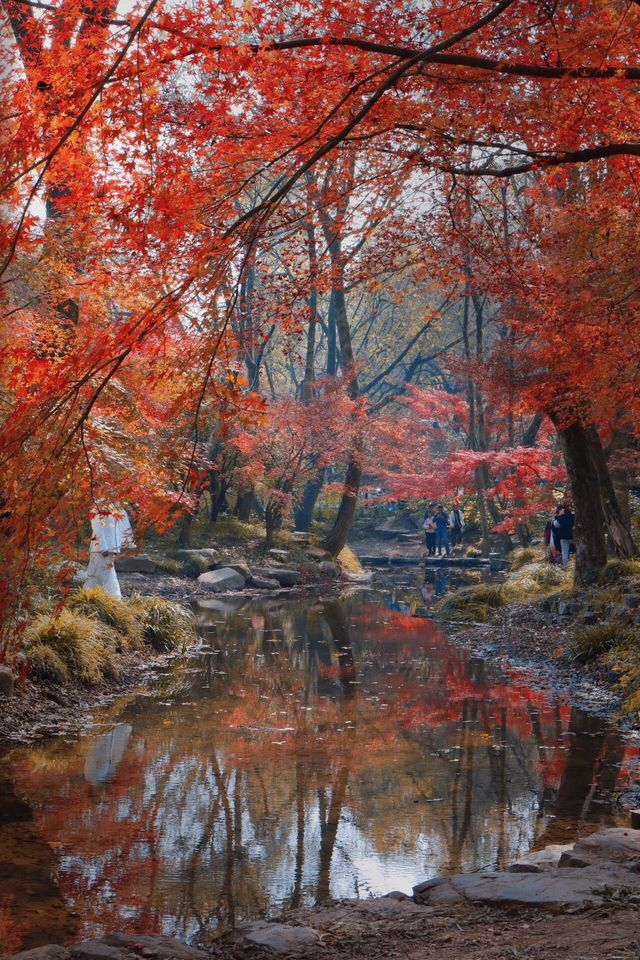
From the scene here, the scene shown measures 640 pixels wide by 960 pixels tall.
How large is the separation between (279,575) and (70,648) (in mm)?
13355

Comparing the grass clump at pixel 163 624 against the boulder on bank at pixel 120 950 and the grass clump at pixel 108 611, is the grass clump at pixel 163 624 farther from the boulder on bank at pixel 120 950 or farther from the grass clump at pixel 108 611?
the boulder on bank at pixel 120 950

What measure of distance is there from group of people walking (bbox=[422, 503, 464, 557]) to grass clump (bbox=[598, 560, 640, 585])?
50.7 ft

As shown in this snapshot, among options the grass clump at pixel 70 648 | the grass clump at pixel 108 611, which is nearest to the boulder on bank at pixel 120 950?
the grass clump at pixel 70 648

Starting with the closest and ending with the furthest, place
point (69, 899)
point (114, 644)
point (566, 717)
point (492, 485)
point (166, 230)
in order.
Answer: point (69, 899), point (166, 230), point (566, 717), point (114, 644), point (492, 485)

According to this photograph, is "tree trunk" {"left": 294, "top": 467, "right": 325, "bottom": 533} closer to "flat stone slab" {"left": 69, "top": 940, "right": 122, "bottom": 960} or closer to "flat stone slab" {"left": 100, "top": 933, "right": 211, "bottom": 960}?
"flat stone slab" {"left": 100, "top": 933, "right": 211, "bottom": 960}

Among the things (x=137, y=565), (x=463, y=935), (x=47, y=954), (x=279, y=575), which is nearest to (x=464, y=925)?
(x=463, y=935)

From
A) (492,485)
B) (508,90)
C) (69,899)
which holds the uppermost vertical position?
(508,90)

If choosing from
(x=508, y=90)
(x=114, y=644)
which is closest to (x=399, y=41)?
(x=508, y=90)

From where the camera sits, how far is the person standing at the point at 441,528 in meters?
30.5

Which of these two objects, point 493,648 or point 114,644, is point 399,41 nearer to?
point 114,644

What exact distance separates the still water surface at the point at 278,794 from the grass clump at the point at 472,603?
5.00 meters

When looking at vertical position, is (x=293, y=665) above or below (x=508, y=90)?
below

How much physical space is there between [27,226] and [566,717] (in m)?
7.18

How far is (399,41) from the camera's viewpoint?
6562 millimetres
